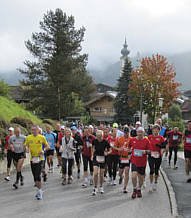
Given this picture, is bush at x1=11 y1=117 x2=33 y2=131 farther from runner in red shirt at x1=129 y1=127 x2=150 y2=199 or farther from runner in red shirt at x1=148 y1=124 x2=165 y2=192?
runner in red shirt at x1=129 y1=127 x2=150 y2=199

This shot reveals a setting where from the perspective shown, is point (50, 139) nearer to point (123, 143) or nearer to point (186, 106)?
point (123, 143)

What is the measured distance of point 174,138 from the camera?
14000 millimetres

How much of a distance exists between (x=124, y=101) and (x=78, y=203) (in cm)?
4368

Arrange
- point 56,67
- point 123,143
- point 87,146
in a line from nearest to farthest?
point 123,143 → point 87,146 → point 56,67

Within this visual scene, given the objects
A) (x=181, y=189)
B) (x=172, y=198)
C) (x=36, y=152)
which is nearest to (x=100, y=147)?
(x=36, y=152)

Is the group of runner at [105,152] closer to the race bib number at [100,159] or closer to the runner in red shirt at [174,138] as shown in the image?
the race bib number at [100,159]

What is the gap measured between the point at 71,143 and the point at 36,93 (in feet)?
90.7

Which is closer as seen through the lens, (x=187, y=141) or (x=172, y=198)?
(x=172, y=198)

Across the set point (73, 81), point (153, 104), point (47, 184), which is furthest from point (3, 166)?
point (153, 104)

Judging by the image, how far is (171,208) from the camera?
7.63 m

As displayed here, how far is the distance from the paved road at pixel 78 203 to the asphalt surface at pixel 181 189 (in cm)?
33

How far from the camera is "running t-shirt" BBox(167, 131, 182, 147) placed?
13930 millimetres

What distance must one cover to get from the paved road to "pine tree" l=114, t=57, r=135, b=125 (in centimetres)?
4061

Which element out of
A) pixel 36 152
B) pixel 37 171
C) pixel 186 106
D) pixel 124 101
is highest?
pixel 186 106
